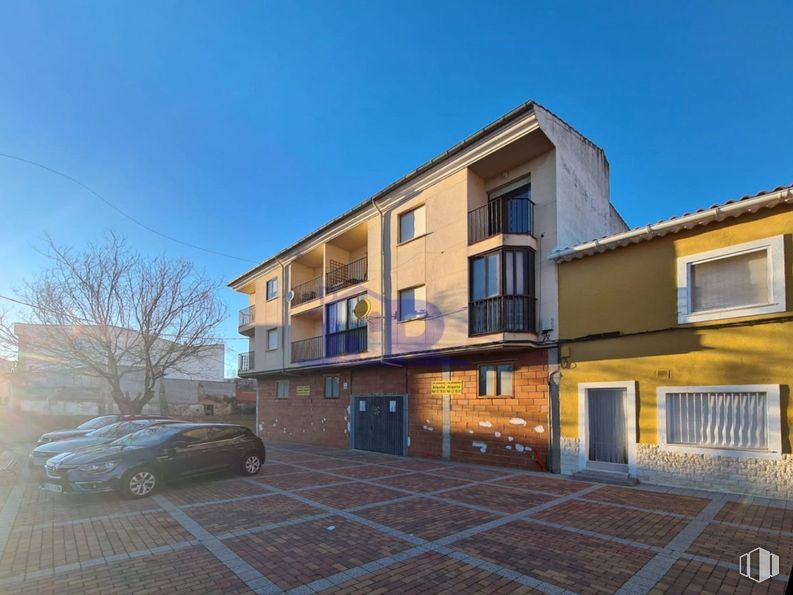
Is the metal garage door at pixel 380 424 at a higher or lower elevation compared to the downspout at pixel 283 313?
lower

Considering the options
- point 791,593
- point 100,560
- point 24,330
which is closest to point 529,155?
point 791,593

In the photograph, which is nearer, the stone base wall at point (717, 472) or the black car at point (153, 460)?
the stone base wall at point (717, 472)

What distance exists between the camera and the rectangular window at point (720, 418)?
8.01m

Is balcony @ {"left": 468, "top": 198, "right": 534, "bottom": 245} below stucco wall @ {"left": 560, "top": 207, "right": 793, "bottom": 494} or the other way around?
the other way around

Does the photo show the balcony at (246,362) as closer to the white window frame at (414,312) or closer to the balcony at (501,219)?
the white window frame at (414,312)

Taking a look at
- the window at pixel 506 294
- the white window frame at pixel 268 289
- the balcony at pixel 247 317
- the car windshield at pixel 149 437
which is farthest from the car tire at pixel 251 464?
the balcony at pixel 247 317

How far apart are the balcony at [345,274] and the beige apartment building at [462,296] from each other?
8 centimetres

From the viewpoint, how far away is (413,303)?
1488 cm

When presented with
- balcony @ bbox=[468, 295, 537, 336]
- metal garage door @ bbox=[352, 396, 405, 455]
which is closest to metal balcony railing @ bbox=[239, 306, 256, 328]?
metal garage door @ bbox=[352, 396, 405, 455]

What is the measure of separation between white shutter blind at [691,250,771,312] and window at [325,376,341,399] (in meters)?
13.3

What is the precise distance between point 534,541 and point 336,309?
13.8 meters

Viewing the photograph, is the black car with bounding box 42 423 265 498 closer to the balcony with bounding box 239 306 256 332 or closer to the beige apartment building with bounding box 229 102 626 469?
the beige apartment building with bounding box 229 102 626 469

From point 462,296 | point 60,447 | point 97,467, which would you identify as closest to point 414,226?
point 462,296

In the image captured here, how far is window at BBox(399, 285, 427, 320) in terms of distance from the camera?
14.4m
